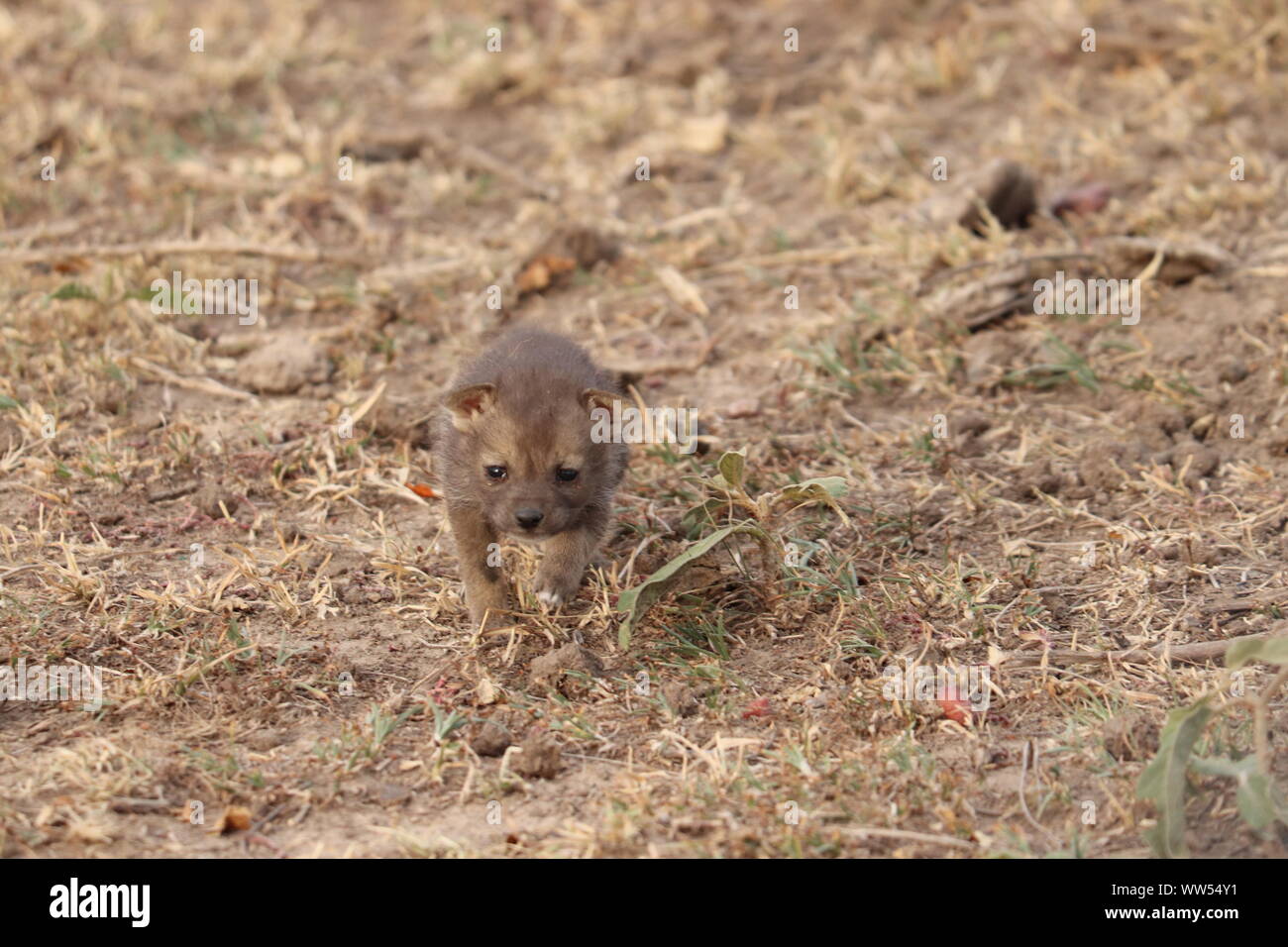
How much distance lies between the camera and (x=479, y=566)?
5.47 m

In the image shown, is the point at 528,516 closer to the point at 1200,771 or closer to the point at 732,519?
the point at 732,519

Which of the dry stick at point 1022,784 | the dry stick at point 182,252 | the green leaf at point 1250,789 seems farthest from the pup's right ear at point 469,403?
the dry stick at point 182,252

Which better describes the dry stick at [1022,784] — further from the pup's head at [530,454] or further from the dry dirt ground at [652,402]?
the pup's head at [530,454]

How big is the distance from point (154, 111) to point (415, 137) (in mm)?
1837

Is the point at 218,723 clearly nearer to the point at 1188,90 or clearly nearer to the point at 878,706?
the point at 878,706

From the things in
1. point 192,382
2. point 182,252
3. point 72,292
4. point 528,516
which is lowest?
point 528,516

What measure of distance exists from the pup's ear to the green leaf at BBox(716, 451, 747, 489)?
0.47 metres

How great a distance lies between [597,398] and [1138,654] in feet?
7.10

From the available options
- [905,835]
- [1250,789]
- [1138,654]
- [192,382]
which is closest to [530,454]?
[905,835]

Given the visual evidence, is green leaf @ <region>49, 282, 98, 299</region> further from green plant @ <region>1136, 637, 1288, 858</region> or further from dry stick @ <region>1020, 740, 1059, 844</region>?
green plant @ <region>1136, 637, 1288, 858</region>

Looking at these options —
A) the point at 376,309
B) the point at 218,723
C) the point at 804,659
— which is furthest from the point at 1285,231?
the point at 218,723

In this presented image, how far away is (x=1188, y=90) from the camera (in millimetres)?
9180

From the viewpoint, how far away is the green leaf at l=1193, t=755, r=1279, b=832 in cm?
380

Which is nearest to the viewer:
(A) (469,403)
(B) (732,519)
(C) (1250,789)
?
(C) (1250,789)
